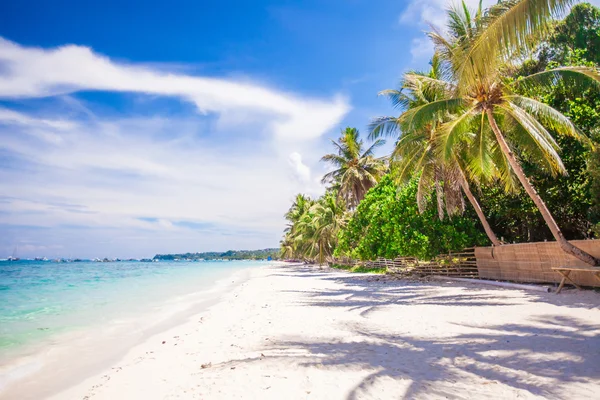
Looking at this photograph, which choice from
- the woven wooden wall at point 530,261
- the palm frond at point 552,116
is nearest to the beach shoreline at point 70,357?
the woven wooden wall at point 530,261

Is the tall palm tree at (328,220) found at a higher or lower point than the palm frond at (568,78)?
lower

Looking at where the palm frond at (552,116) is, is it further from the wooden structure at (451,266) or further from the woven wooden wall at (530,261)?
the wooden structure at (451,266)

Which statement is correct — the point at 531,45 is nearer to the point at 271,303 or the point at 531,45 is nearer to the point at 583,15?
the point at 271,303

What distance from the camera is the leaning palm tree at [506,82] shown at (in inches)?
215

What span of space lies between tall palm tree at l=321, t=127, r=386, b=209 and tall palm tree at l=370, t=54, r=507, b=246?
1037 centimetres

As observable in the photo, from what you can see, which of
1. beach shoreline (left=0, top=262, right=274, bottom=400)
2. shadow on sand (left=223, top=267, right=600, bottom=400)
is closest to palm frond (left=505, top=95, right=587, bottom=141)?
shadow on sand (left=223, top=267, right=600, bottom=400)

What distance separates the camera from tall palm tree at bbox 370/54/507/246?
12.8m

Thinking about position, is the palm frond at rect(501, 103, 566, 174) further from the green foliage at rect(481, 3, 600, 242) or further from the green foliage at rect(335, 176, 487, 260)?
the green foliage at rect(335, 176, 487, 260)

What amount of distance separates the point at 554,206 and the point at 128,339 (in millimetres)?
15095

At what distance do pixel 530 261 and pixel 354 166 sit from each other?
1645 centimetres

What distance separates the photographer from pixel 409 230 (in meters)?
15.3

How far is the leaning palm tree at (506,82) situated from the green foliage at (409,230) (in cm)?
374

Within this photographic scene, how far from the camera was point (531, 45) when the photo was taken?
6.25m

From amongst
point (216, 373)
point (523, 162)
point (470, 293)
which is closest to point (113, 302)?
point (216, 373)
